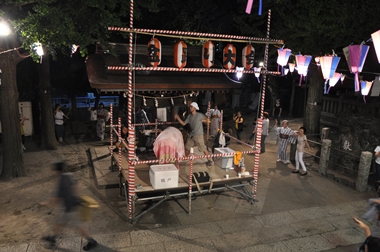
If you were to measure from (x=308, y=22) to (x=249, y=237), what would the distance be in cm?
1035

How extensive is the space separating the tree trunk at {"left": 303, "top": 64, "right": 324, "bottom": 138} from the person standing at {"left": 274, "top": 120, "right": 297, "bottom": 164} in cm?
429

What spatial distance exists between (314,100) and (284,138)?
503 centimetres

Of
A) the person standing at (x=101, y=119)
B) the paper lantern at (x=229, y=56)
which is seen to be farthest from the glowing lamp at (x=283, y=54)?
the person standing at (x=101, y=119)

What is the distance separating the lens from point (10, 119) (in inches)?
402

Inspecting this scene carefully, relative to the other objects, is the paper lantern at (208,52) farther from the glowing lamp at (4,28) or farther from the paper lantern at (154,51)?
the glowing lamp at (4,28)

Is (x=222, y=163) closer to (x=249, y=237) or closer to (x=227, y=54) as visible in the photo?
(x=249, y=237)

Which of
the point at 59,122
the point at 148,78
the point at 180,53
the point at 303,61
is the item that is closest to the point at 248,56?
the point at 180,53

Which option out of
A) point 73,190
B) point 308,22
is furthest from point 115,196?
point 308,22

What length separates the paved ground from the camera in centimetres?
656

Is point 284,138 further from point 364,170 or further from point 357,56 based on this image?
point 357,56

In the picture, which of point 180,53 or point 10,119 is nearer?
point 180,53

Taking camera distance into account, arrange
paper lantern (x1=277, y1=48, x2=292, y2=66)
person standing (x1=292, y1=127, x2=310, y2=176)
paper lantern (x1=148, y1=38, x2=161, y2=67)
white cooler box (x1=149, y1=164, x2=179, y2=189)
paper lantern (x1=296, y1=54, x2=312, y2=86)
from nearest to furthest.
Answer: white cooler box (x1=149, y1=164, x2=179, y2=189)
paper lantern (x1=148, y1=38, x2=161, y2=67)
person standing (x1=292, y1=127, x2=310, y2=176)
paper lantern (x1=296, y1=54, x2=312, y2=86)
paper lantern (x1=277, y1=48, x2=292, y2=66)

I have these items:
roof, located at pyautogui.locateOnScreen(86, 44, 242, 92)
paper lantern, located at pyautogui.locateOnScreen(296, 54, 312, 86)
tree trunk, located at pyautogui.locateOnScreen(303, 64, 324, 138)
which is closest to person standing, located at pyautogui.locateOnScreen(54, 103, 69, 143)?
roof, located at pyautogui.locateOnScreen(86, 44, 242, 92)

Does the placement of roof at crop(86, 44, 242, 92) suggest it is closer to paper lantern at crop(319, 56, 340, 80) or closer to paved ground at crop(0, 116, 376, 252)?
paper lantern at crop(319, 56, 340, 80)
